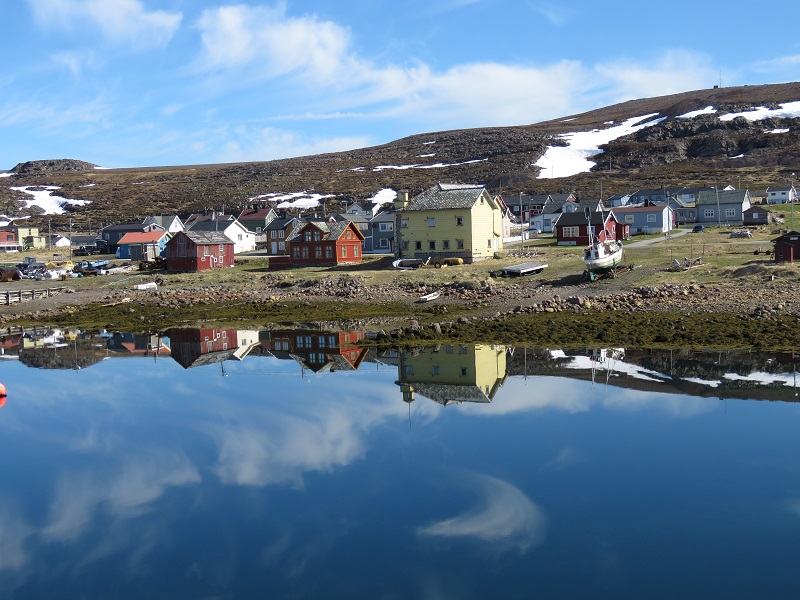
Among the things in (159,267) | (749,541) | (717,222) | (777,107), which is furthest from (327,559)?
(777,107)

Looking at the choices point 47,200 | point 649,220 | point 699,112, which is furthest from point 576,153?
point 47,200

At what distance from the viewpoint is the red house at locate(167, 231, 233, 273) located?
67.6 meters

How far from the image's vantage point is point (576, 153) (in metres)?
179

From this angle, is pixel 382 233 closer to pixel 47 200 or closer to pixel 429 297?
pixel 429 297

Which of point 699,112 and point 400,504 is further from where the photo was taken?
point 699,112

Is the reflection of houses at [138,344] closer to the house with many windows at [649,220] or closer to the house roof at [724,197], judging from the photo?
the house with many windows at [649,220]

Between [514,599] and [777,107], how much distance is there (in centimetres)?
19215

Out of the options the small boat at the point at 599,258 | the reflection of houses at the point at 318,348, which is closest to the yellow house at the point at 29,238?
the reflection of houses at the point at 318,348

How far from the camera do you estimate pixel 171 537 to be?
57.3ft

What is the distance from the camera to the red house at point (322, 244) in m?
66.3

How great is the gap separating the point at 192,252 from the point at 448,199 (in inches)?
816

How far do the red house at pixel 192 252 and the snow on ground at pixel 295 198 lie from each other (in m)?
74.4

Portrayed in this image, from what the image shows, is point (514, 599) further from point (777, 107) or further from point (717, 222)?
point (777, 107)

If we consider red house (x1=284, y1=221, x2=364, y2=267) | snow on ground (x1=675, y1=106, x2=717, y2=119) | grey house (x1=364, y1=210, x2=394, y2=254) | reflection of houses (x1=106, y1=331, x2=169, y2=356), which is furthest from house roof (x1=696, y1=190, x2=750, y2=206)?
snow on ground (x1=675, y1=106, x2=717, y2=119)
